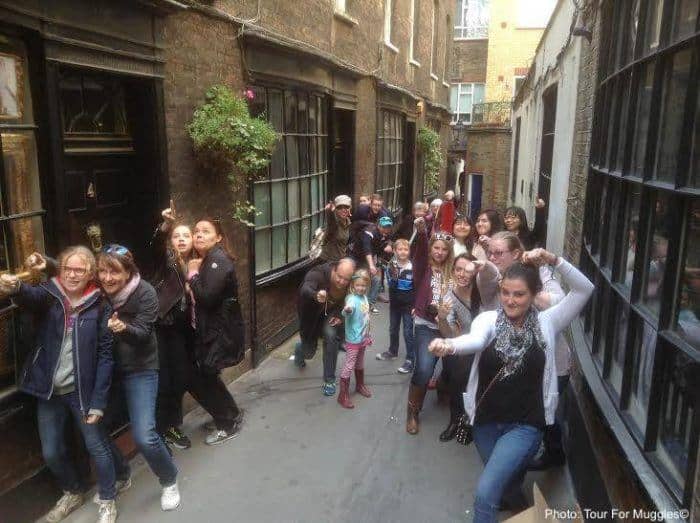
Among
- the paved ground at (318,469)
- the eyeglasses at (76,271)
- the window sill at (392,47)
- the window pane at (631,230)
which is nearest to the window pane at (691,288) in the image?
the window pane at (631,230)

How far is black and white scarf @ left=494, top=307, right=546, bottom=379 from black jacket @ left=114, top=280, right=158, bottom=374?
6.95ft

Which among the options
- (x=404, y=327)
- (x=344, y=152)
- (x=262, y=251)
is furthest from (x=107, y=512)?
(x=344, y=152)

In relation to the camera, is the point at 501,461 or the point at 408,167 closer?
the point at 501,461

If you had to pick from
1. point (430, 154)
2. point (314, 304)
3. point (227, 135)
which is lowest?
point (314, 304)

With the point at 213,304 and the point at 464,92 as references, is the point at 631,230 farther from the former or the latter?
the point at 464,92

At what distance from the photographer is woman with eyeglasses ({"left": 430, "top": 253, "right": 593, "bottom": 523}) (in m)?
3.01

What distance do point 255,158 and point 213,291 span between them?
1561mm

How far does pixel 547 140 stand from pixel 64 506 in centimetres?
861

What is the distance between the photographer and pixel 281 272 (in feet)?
23.3

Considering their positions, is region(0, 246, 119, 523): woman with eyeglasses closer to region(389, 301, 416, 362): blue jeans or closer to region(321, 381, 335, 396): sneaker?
region(321, 381, 335, 396): sneaker

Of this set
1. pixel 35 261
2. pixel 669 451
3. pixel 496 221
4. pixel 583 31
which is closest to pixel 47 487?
pixel 35 261

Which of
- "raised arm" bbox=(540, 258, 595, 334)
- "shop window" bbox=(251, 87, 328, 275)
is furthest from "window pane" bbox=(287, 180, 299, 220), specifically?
"raised arm" bbox=(540, 258, 595, 334)

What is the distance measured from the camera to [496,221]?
613 cm

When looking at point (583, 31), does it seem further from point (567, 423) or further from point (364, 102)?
point (364, 102)
